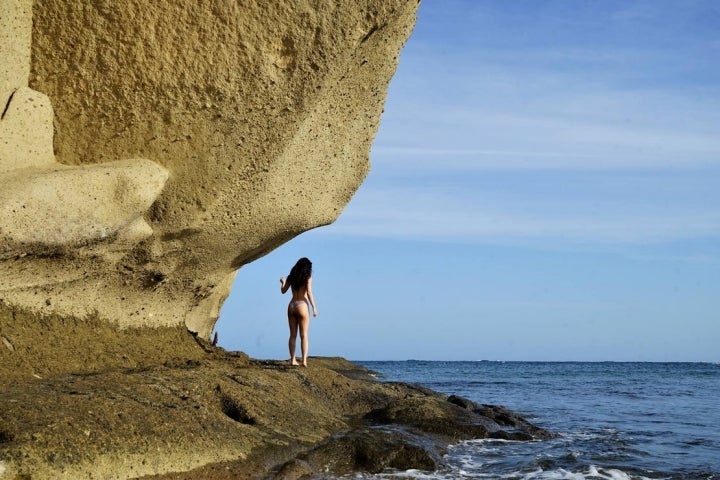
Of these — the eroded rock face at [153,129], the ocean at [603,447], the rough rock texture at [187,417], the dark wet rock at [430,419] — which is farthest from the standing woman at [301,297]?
the ocean at [603,447]

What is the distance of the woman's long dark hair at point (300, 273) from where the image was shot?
1042cm

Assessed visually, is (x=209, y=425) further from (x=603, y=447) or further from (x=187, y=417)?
(x=603, y=447)

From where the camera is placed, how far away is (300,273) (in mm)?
10445

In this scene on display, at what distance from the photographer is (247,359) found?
10.5m

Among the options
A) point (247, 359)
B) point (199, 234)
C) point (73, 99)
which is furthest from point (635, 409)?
point (73, 99)

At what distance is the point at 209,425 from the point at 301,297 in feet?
13.4

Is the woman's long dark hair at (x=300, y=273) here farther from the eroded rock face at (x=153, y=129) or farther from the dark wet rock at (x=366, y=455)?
the dark wet rock at (x=366, y=455)

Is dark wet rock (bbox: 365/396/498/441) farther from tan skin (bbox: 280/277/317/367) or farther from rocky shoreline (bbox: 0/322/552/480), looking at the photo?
tan skin (bbox: 280/277/317/367)

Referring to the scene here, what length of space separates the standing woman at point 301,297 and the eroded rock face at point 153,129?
945 mm

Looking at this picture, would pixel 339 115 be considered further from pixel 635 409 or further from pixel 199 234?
pixel 635 409

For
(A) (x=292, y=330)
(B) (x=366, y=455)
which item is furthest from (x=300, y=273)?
(B) (x=366, y=455)

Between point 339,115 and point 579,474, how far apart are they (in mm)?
4947

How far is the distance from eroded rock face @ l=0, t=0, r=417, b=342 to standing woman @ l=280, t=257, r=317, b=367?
0.95 m

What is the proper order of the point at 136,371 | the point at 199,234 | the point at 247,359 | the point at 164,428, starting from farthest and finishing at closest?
the point at 247,359 → the point at 199,234 → the point at 136,371 → the point at 164,428
